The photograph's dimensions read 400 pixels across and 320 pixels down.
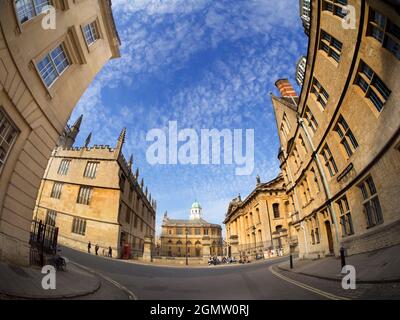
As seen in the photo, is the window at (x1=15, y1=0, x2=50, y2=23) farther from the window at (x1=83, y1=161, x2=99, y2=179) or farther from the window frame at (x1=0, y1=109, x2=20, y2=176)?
the window at (x1=83, y1=161, x2=99, y2=179)

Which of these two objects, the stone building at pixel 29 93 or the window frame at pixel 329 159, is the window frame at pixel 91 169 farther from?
the window frame at pixel 329 159

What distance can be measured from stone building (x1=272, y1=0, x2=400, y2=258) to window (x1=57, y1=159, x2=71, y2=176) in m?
32.9

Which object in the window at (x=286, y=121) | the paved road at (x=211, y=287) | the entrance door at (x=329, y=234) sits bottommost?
the paved road at (x=211, y=287)

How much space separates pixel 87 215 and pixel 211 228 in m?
75.3

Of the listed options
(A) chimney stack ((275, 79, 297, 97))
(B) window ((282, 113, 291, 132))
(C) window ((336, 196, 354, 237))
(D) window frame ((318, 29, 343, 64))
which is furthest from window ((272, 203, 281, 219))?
(D) window frame ((318, 29, 343, 64))

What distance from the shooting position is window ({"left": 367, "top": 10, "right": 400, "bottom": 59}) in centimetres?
868

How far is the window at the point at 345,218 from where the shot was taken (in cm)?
1400

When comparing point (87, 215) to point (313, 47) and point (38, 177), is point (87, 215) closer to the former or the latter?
point (38, 177)

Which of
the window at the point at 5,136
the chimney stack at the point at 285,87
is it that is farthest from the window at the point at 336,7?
the chimney stack at the point at 285,87

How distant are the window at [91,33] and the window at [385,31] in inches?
598

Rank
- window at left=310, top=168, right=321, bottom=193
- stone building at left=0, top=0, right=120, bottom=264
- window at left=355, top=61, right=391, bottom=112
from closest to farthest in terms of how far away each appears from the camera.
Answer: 1. stone building at left=0, top=0, right=120, bottom=264
2. window at left=355, top=61, right=391, bottom=112
3. window at left=310, top=168, right=321, bottom=193

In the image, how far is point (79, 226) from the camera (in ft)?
101

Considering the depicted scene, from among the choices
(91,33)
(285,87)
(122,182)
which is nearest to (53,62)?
(91,33)
